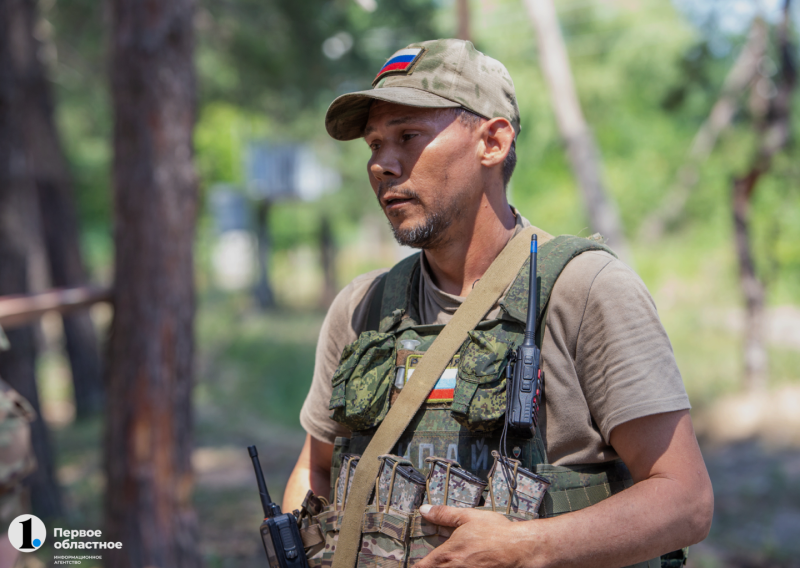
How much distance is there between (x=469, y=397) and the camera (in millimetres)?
1632

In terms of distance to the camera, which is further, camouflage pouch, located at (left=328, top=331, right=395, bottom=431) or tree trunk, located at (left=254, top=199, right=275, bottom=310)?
tree trunk, located at (left=254, top=199, right=275, bottom=310)

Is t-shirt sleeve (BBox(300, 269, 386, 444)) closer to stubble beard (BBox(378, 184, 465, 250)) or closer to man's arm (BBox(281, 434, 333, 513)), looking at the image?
man's arm (BBox(281, 434, 333, 513))

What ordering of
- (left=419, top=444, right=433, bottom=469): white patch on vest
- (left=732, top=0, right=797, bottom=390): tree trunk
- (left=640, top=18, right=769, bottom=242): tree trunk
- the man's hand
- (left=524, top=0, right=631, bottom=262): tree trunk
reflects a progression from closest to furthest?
1. the man's hand
2. (left=419, top=444, right=433, bottom=469): white patch on vest
3. (left=732, top=0, right=797, bottom=390): tree trunk
4. (left=524, top=0, right=631, bottom=262): tree trunk
5. (left=640, top=18, right=769, bottom=242): tree trunk

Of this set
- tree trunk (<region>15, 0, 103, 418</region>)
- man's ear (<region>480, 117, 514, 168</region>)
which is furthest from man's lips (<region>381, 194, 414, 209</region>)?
tree trunk (<region>15, 0, 103, 418</region>)

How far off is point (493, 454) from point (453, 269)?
56cm

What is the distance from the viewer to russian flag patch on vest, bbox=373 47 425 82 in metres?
1.89

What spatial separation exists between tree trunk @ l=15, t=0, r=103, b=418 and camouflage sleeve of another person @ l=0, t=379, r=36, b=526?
7.30m

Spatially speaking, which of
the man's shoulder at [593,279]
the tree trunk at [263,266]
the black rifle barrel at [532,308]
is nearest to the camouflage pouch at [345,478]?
the black rifle barrel at [532,308]

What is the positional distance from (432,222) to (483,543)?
78 centimetres

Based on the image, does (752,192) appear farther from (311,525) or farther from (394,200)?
(311,525)

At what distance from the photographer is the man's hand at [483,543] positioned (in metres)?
1.47

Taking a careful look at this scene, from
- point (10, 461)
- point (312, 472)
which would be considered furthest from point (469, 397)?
point (10, 461)

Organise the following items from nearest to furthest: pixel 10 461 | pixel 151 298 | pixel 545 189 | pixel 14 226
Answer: pixel 10 461 < pixel 151 298 < pixel 14 226 < pixel 545 189

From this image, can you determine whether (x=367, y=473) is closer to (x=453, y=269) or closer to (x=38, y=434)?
(x=453, y=269)
